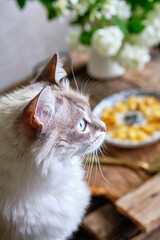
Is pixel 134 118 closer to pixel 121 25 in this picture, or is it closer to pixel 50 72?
pixel 121 25

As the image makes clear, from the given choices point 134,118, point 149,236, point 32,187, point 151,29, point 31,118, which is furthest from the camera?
point 151,29

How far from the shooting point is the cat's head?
0.64m

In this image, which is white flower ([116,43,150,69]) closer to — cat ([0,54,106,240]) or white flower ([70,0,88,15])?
white flower ([70,0,88,15])

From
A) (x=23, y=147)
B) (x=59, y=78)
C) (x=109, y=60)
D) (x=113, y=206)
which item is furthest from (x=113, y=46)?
(x=23, y=147)

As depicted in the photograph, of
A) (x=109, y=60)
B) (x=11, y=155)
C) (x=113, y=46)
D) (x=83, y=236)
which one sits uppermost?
(x=11, y=155)

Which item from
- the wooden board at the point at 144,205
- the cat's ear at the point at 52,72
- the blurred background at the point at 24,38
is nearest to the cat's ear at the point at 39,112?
the cat's ear at the point at 52,72

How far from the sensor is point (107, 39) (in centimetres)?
120

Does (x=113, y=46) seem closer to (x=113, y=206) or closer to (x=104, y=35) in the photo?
(x=104, y=35)

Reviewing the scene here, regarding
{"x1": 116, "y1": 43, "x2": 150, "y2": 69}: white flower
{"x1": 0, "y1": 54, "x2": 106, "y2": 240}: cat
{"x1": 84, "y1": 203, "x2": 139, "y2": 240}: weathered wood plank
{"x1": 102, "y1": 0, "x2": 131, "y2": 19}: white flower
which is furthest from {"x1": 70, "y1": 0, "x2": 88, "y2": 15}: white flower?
{"x1": 84, "y1": 203, "x2": 139, "y2": 240}: weathered wood plank

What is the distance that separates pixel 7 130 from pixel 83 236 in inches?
17.3

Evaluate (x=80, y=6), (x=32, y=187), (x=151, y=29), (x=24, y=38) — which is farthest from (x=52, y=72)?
(x=24, y=38)

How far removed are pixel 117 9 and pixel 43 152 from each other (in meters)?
0.77

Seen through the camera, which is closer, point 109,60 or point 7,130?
point 7,130

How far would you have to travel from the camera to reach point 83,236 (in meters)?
0.98
